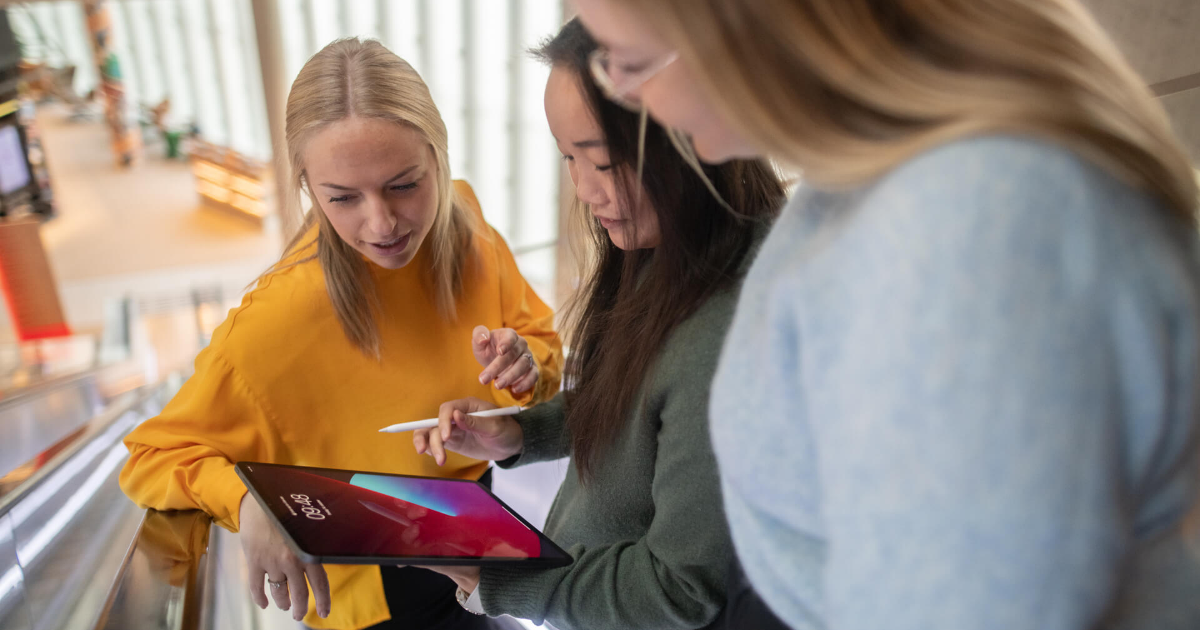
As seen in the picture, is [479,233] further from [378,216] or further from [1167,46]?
[1167,46]

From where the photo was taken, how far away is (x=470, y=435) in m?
1.30

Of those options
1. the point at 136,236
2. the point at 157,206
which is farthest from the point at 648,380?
the point at 157,206

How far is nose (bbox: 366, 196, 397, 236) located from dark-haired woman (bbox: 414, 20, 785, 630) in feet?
1.25

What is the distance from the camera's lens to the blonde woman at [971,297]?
423 millimetres

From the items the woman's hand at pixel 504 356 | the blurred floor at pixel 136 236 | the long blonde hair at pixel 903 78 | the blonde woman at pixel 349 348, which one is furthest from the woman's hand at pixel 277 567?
the blurred floor at pixel 136 236

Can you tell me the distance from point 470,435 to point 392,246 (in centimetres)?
37

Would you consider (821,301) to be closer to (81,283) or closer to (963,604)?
(963,604)

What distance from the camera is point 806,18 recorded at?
19.8 inches

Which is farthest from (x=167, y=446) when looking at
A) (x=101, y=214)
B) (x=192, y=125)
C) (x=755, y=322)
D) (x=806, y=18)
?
(x=192, y=125)

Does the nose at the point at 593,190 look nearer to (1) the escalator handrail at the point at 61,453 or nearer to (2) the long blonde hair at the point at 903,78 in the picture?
(2) the long blonde hair at the point at 903,78

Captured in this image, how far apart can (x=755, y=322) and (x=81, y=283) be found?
9.90 metres

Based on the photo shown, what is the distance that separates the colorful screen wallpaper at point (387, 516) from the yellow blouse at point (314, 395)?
0.60 ft

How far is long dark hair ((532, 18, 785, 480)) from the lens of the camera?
37.7 inches

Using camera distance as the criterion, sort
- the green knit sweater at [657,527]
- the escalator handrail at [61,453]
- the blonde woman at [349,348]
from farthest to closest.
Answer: the escalator handrail at [61,453], the blonde woman at [349,348], the green knit sweater at [657,527]
